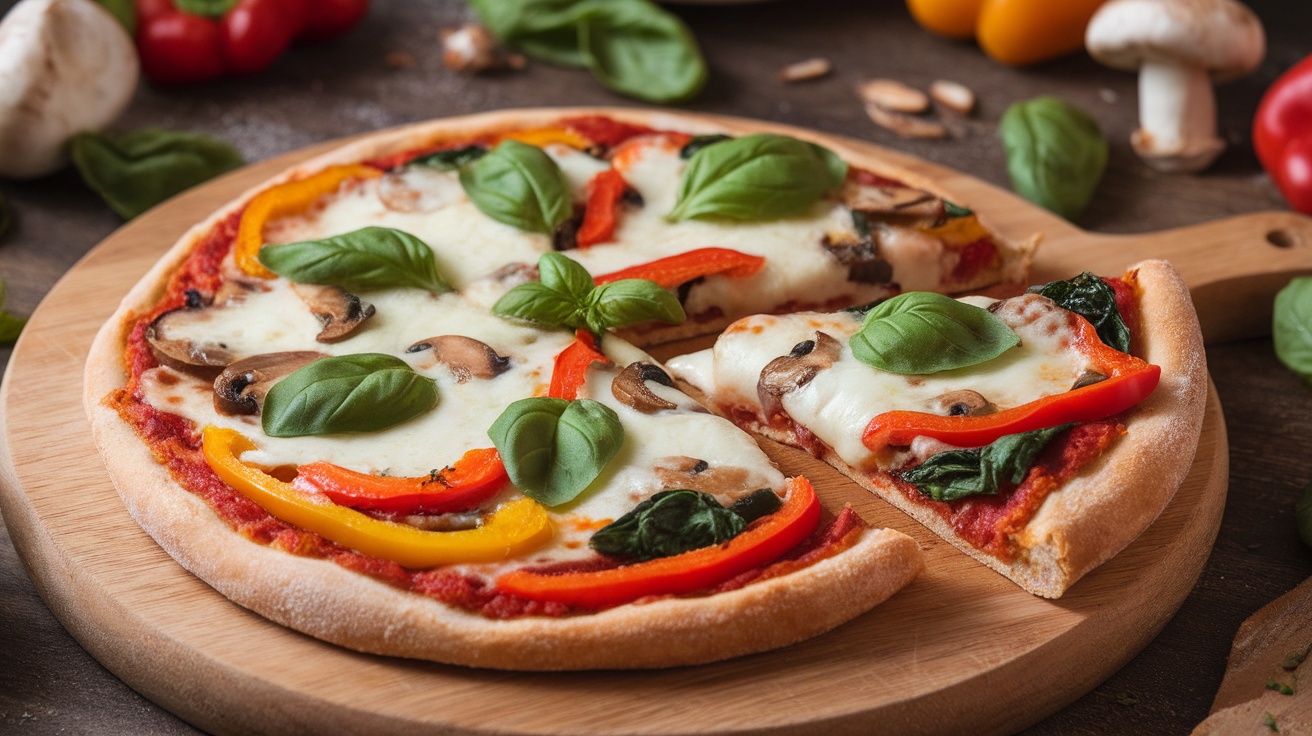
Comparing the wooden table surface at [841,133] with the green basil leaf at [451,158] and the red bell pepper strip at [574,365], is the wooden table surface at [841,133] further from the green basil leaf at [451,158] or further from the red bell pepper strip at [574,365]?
the red bell pepper strip at [574,365]

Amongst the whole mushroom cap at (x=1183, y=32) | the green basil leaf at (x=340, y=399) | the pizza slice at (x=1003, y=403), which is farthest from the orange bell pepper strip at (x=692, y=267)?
the whole mushroom cap at (x=1183, y=32)

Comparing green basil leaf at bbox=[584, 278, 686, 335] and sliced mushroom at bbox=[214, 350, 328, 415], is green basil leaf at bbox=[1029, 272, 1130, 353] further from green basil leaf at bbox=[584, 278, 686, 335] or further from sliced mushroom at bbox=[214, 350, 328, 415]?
sliced mushroom at bbox=[214, 350, 328, 415]

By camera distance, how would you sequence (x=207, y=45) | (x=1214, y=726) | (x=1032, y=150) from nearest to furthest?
(x=1214, y=726) → (x=1032, y=150) → (x=207, y=45)

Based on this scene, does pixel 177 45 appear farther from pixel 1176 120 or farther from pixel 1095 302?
pixel 1176 120

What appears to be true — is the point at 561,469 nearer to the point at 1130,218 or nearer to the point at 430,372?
the point at 430,372

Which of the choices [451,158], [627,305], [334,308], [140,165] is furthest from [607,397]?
[140,165]

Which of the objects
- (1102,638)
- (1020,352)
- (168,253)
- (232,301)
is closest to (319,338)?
(232,301)
